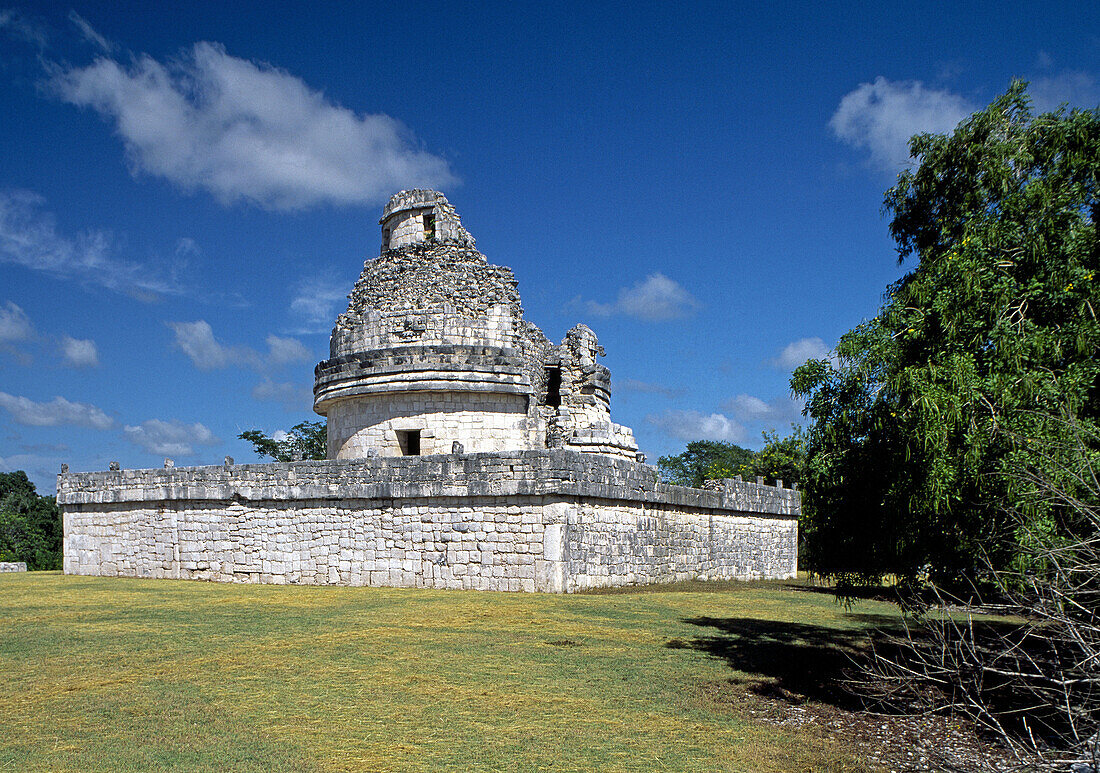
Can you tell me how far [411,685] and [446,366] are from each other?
11851 mm

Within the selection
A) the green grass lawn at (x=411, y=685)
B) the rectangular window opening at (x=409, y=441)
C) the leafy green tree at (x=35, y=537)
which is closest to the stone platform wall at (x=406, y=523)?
the green grass lawn at (x=411, y=685)

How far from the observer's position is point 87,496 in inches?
718

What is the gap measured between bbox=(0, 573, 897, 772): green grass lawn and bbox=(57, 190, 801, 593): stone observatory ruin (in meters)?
1.87

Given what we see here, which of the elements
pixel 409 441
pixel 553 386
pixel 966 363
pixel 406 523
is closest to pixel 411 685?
pixel 966 363

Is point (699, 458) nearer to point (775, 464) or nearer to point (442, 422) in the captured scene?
point (775, 464)

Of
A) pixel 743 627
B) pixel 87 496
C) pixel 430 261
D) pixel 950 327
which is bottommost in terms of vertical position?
pixel 743 627

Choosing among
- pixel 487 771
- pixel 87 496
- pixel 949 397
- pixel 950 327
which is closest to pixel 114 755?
pixel 487 771

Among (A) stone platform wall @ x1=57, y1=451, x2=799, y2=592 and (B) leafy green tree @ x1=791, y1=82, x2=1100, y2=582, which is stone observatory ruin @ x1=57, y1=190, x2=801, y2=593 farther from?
(B) leafy green tree @ x1=791, y1=82, x2=1100, y2=582

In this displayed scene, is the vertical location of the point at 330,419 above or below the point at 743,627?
above

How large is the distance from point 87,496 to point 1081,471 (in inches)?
736

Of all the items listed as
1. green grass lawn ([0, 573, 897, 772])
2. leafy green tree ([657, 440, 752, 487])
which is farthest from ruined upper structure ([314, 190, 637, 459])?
leafy green tree ([657, 440, 752, 487])

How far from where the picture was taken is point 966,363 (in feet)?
19.7

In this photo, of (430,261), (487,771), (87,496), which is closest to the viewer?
(487,771)

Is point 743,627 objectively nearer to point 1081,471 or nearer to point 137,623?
point 1081,471
